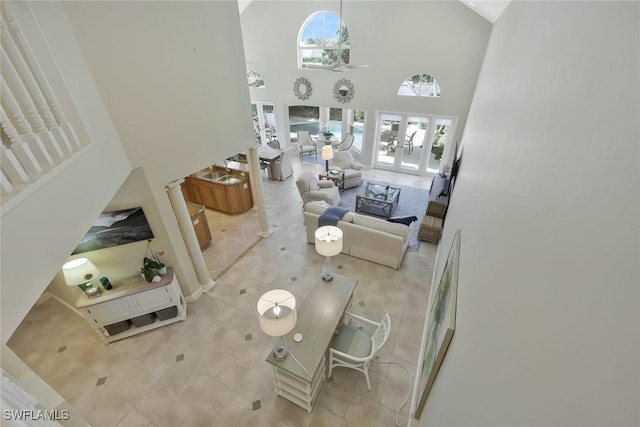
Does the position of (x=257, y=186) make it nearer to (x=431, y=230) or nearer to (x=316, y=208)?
(x=316, y=208)

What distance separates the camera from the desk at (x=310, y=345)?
9.61 ft

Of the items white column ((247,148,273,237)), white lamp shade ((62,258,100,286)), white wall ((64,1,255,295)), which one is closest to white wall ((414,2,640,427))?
white wall ((64,1,255,295))

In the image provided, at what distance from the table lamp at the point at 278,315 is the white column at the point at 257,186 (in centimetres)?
328

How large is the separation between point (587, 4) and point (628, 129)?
2.09 ft

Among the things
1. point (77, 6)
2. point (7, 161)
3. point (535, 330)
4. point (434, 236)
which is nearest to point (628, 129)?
point (535, 330)

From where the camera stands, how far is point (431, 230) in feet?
19.0

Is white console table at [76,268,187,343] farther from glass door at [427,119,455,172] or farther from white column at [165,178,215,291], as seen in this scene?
glass door at [427,119,455,172]

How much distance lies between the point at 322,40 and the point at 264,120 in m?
3.79

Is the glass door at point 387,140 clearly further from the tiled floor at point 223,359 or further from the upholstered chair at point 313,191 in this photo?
the tiled floor at point 223,359

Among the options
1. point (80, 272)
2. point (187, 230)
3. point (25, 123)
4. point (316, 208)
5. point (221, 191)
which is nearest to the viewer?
point (25, 123)

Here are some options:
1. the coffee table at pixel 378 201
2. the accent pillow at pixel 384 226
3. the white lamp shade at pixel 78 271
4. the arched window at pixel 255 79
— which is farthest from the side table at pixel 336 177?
the white lamp shade at pixel 78 271

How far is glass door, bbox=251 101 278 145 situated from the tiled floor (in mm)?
7089

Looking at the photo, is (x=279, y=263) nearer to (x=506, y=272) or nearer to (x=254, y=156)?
(x=254, y=156)

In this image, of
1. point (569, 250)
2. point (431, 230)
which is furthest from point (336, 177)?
point (569, 250)
